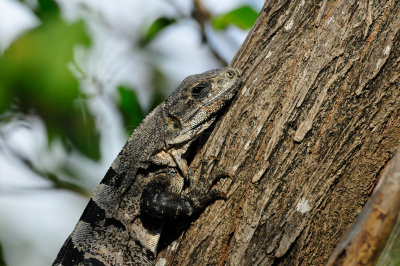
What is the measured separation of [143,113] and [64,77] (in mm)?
1503

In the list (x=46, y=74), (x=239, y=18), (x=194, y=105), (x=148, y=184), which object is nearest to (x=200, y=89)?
(x=194, y=105)

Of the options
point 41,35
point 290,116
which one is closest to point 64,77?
point 41,35

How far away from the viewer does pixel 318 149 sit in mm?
4344

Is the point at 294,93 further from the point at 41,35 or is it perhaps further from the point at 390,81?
the point at 41,35

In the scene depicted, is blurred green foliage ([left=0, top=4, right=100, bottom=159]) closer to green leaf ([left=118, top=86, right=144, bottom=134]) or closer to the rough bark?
green leaf ([left=118, top=86, right=144, bottom=134])

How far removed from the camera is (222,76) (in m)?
5.38

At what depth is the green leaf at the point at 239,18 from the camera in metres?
6.00

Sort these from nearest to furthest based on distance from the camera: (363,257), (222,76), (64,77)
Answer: (363,257), (64,77), (222,76)

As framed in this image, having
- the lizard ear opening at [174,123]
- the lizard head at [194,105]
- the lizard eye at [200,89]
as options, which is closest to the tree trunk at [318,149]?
the lizard head at [194,105]

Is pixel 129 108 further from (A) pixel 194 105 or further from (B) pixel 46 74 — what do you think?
(B) pixel 46 74

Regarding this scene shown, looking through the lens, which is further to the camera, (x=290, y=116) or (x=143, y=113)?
(x=143, y=113)

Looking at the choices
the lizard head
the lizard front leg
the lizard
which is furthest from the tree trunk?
the lizard head

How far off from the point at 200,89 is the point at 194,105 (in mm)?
219

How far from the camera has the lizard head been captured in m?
5.48
